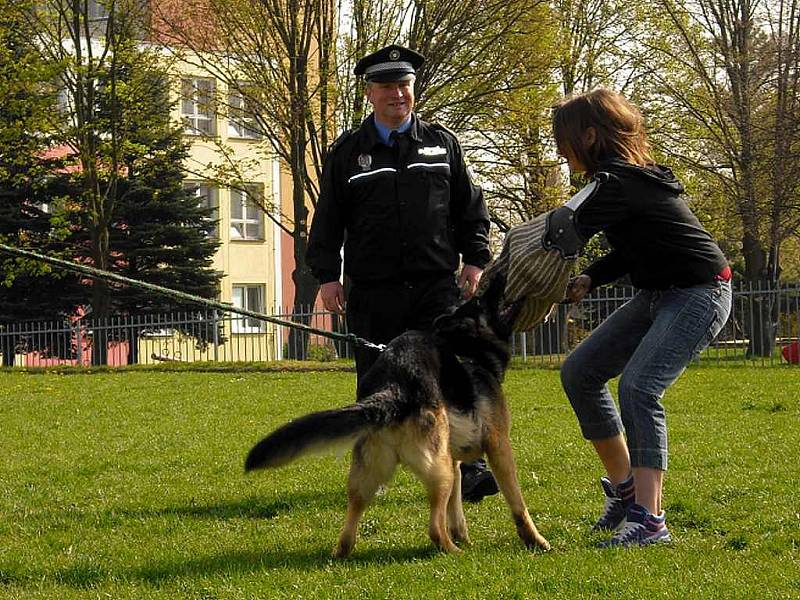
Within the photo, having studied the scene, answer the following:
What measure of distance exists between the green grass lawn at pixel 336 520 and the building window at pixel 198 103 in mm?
16678

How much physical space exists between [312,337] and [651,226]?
23.8 meters

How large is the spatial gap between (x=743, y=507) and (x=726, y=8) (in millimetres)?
25706

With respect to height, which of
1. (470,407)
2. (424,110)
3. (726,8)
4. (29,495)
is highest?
(726,8)

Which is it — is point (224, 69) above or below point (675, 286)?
above

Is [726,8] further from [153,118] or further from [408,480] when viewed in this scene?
[408,480]

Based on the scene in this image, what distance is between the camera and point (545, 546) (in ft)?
16.1

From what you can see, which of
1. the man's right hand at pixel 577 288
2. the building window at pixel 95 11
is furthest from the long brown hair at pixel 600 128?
the building window at pixel 95 11

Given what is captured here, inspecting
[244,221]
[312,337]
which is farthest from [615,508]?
[244,221]

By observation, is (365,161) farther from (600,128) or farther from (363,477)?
(363,477)

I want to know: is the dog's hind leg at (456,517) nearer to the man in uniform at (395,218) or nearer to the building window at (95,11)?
the man in uniform at (395,218)

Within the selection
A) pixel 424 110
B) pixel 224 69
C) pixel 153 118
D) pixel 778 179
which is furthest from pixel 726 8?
pixel 153 118

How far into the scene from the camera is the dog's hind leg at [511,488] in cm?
491

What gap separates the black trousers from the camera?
5715 millimetres

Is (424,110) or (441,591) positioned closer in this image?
(441,591)
